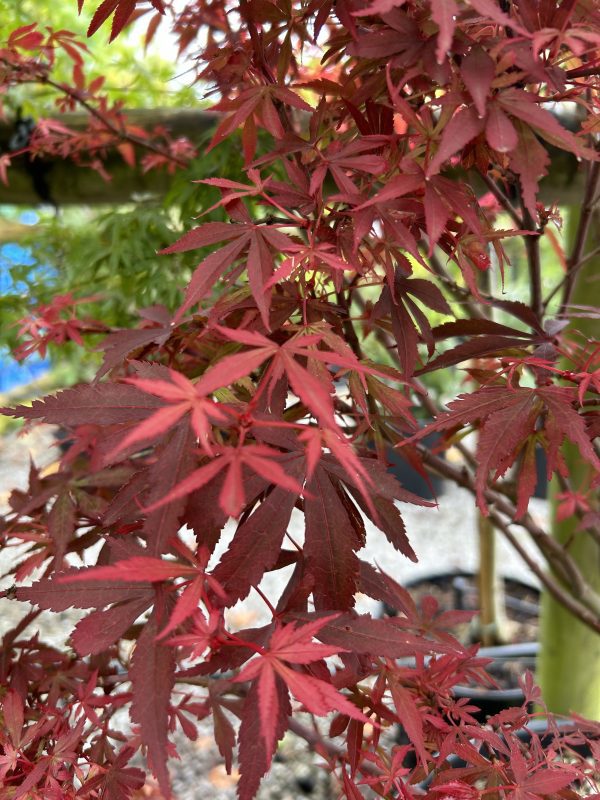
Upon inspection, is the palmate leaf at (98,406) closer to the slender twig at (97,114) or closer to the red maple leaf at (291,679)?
the red maple leaf at (291,679)

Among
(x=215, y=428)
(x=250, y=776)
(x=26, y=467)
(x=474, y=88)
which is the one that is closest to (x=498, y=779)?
(x=250, y=776)

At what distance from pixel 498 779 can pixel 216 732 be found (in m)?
0.29

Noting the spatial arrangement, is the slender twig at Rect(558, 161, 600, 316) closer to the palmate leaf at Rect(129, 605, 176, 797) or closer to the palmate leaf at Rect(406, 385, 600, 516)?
the palmate leaf at Rect(406, 385, 600, 516)

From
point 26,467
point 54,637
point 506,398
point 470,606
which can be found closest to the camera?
point 506,398

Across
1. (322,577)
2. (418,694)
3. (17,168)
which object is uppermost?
(17,168)

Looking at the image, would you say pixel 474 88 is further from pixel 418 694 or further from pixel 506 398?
pixel 418 694

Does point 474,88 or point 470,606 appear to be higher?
point 474,88

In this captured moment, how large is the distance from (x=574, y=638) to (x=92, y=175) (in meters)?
1.21

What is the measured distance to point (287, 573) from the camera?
7.56 feet

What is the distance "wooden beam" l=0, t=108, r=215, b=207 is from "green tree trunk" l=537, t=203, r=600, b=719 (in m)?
0.71

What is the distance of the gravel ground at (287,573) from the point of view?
1416 millimetres

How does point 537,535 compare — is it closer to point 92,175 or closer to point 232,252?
point 232,252

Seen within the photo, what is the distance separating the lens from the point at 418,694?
24.7 inches

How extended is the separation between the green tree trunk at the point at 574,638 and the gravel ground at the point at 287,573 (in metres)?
0.31
